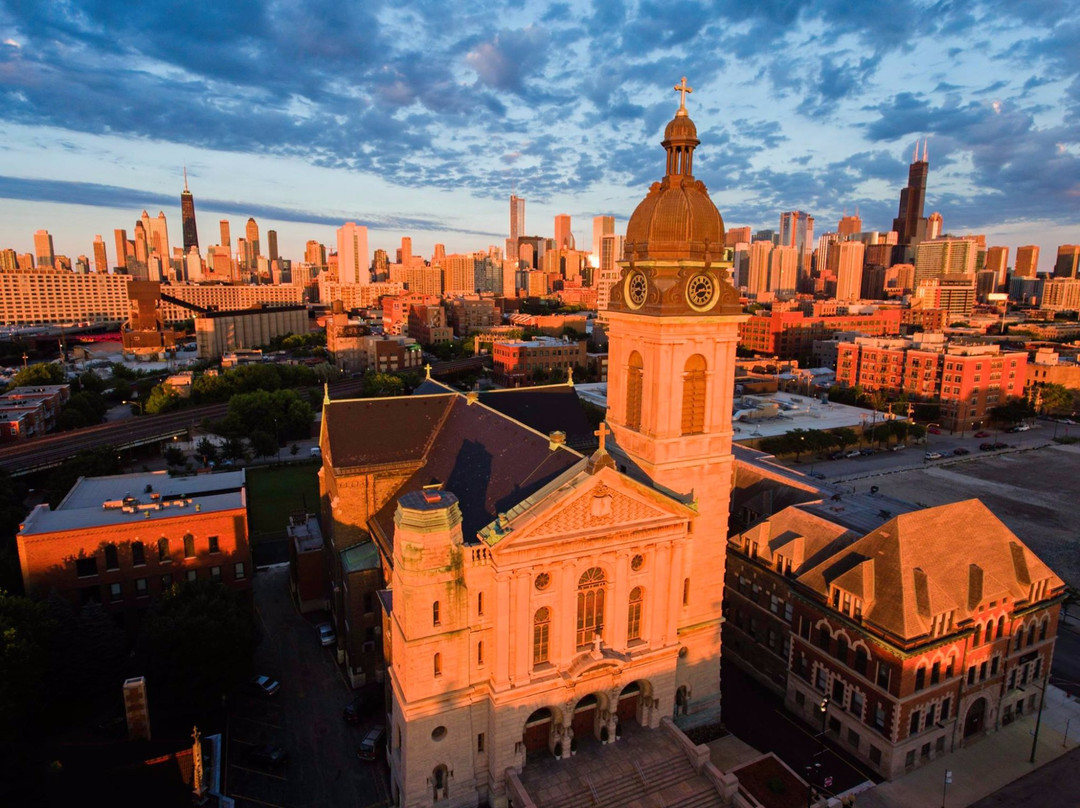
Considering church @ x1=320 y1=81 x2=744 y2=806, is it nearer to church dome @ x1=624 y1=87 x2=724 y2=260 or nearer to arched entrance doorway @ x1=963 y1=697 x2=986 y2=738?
church dome @ x1=624 y1=87 x2=724 y2=260

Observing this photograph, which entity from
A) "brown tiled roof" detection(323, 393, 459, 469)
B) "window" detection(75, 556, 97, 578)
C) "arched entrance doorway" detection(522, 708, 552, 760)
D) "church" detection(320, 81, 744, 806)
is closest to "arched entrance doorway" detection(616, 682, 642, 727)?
"church" detection(320, 81, 744, 806)

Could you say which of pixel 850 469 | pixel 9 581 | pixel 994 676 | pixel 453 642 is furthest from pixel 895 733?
pixel 850 469

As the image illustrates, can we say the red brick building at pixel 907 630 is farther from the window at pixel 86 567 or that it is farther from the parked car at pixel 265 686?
the window at pixel 86 567

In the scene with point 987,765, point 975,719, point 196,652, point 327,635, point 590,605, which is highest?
point 590,605

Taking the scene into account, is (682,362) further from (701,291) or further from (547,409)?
(547,409)

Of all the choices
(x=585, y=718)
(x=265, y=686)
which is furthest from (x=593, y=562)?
(x=265, y=686)

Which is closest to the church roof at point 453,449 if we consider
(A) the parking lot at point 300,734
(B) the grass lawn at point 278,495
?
(A) the parking lot at point 300,734
